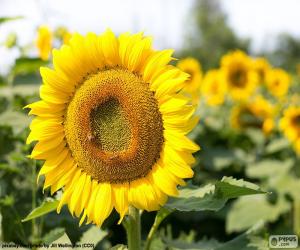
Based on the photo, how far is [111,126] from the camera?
180 centimetres

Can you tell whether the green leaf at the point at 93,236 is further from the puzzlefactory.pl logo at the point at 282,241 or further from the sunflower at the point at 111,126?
the puzzlefactory.pl logo at the point at 282,241

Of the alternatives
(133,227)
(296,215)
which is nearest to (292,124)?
(296,215)

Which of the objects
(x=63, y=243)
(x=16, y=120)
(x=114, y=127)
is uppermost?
(x=114, y=127)

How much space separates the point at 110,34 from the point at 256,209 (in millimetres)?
2113

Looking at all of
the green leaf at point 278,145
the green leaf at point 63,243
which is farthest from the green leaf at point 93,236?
the green leaf at point 278,145

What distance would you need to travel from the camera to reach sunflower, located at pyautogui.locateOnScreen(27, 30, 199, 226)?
1700 millimetres

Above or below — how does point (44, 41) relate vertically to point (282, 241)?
above

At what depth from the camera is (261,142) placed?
4.91 metres

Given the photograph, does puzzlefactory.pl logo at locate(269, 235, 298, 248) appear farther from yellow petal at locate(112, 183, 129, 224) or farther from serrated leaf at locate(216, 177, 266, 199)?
yellow petal at locate(112, 183, 129, 224)

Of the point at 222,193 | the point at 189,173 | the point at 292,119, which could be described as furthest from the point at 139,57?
the point at 292,119

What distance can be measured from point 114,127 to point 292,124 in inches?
107

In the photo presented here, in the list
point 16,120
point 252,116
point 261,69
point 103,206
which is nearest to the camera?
point 103,206

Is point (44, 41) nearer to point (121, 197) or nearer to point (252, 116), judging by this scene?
point (121, 197)

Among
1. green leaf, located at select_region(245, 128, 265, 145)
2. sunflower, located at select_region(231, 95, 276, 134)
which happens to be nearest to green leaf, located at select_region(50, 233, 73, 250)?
green leaf, located at select_region(245, 128, 265, 145)
